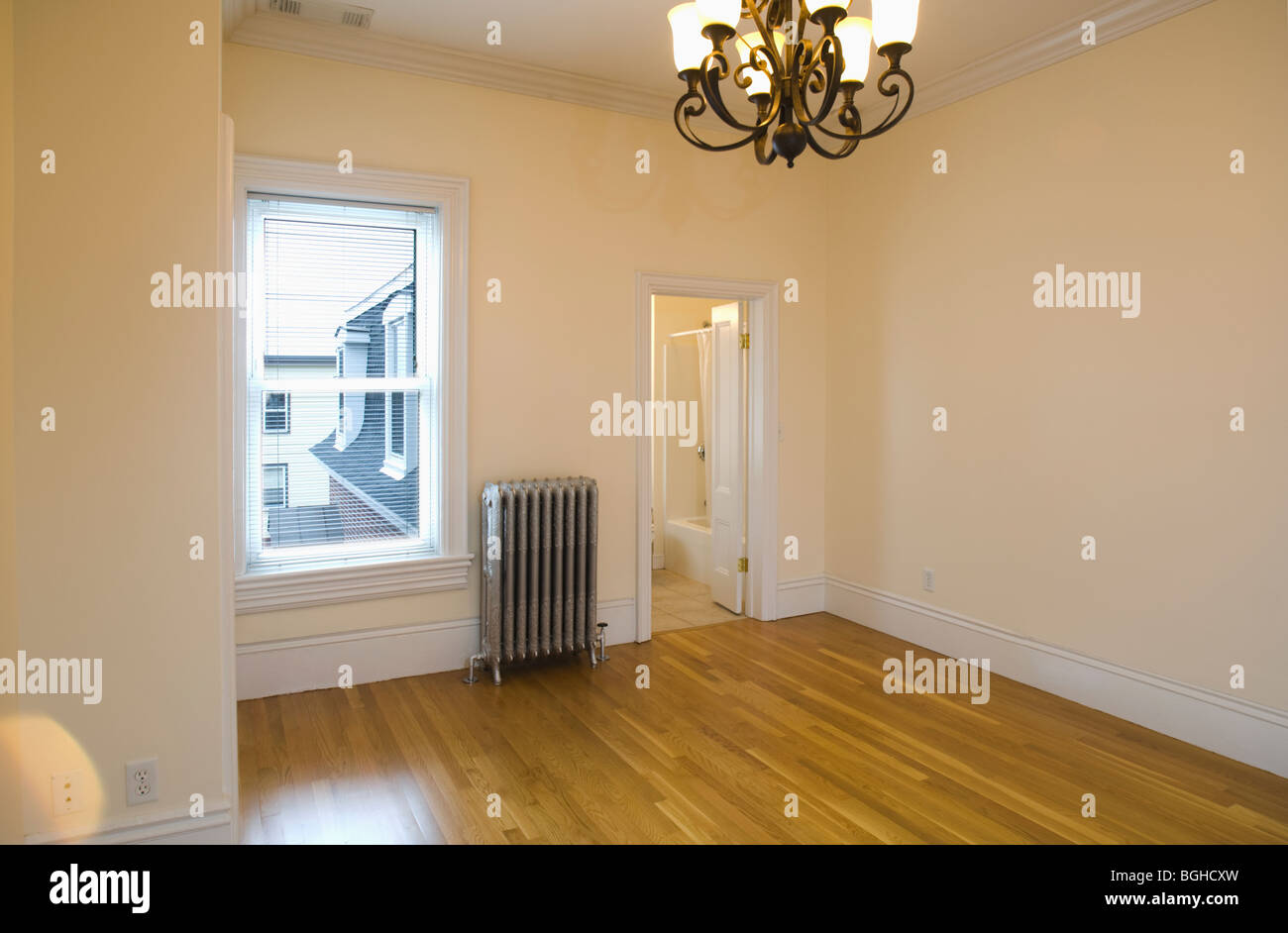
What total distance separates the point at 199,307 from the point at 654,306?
16.3 ft

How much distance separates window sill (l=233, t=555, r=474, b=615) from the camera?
12.3 ft

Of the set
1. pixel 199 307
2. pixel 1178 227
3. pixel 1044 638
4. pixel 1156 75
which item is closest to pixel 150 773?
pixel 199 307

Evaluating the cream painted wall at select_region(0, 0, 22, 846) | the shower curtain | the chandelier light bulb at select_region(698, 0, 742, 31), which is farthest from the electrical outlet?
the shower curtain

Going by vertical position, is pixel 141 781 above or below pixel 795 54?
below

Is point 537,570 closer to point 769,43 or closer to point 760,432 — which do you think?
point 760,432

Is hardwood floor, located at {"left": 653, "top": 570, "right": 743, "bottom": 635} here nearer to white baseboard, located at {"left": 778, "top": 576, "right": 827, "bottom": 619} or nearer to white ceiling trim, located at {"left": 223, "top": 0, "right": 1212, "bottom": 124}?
white baseboard, located at {"left": 778, "top": 576, "right": 827, "bottom": 619}

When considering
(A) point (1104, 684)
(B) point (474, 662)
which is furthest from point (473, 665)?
(A) point (1104, 684)

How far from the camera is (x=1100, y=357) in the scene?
12.0 ft

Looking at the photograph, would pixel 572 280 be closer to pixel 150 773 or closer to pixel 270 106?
pixel 270 106

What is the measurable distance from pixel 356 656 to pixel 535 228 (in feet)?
7.89

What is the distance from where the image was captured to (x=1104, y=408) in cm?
366

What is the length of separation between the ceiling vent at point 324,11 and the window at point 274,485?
2.03 metres

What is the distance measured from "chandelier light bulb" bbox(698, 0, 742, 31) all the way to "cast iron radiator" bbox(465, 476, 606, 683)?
8.01 ft

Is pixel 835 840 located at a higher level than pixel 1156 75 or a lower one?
lower
